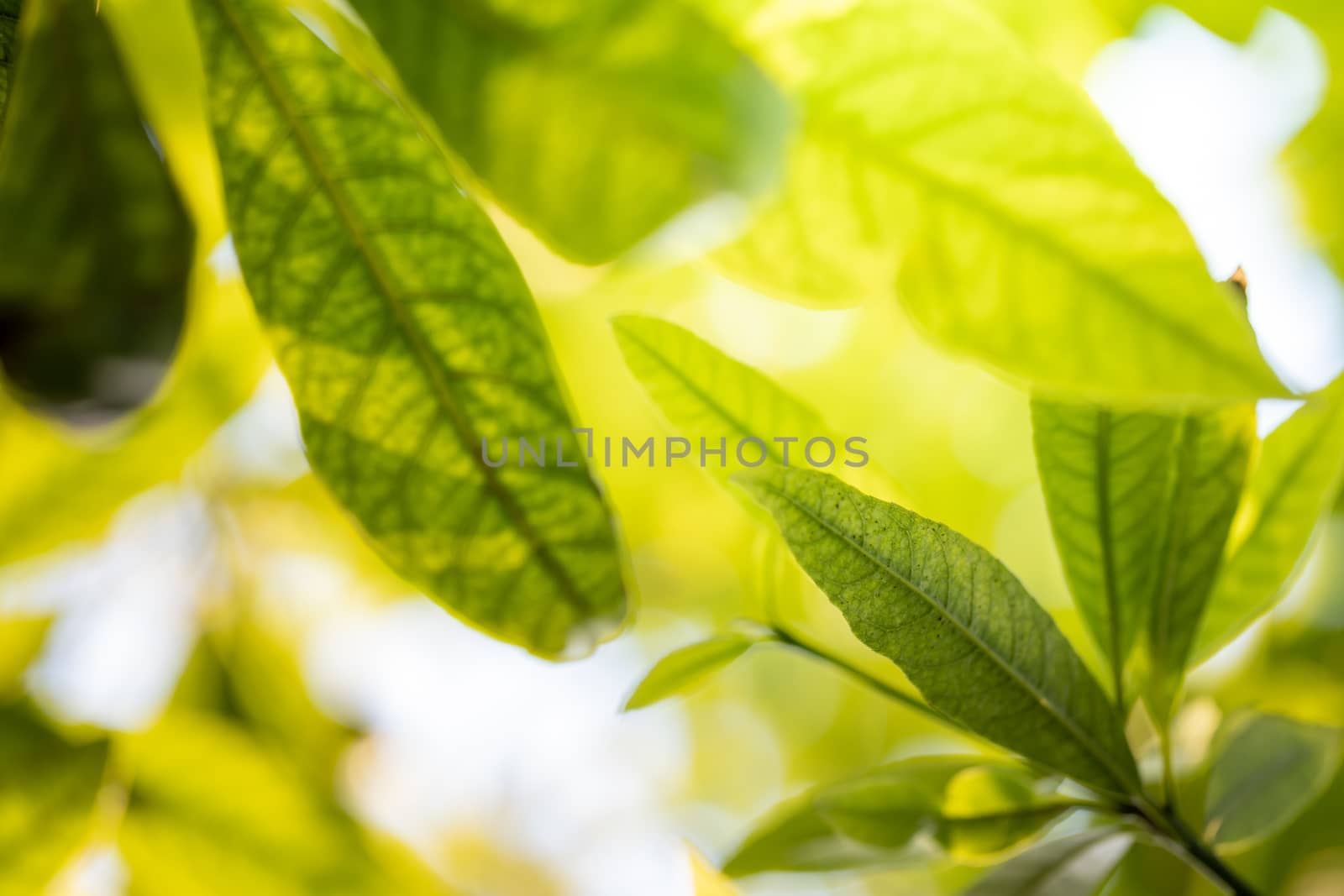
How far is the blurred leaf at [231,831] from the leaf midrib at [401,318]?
1.67ft

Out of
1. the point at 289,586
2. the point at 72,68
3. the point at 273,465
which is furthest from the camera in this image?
the point at 289,586

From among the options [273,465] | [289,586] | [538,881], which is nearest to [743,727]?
[538,881]

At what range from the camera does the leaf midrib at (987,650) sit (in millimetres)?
328

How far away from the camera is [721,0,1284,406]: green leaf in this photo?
404 mm

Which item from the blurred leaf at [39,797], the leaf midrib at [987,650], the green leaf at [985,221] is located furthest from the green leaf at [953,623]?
the blurred leaf at [39,797]

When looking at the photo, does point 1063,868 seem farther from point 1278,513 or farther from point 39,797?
point 39,797

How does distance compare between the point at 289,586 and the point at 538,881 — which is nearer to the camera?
the point at 289,586

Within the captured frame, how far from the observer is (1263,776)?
53 cm

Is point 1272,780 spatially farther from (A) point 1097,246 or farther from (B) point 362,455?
(B) point 362,455

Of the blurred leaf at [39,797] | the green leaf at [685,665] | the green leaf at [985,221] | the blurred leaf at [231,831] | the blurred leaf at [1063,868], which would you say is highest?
the green leaf at [985,221]

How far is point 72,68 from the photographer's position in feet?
2.02

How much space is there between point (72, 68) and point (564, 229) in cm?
42

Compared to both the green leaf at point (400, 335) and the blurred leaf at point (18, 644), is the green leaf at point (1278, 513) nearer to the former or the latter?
the green leaf at point (400, 335)

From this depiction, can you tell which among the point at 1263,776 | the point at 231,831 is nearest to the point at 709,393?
the point at 1263,776
